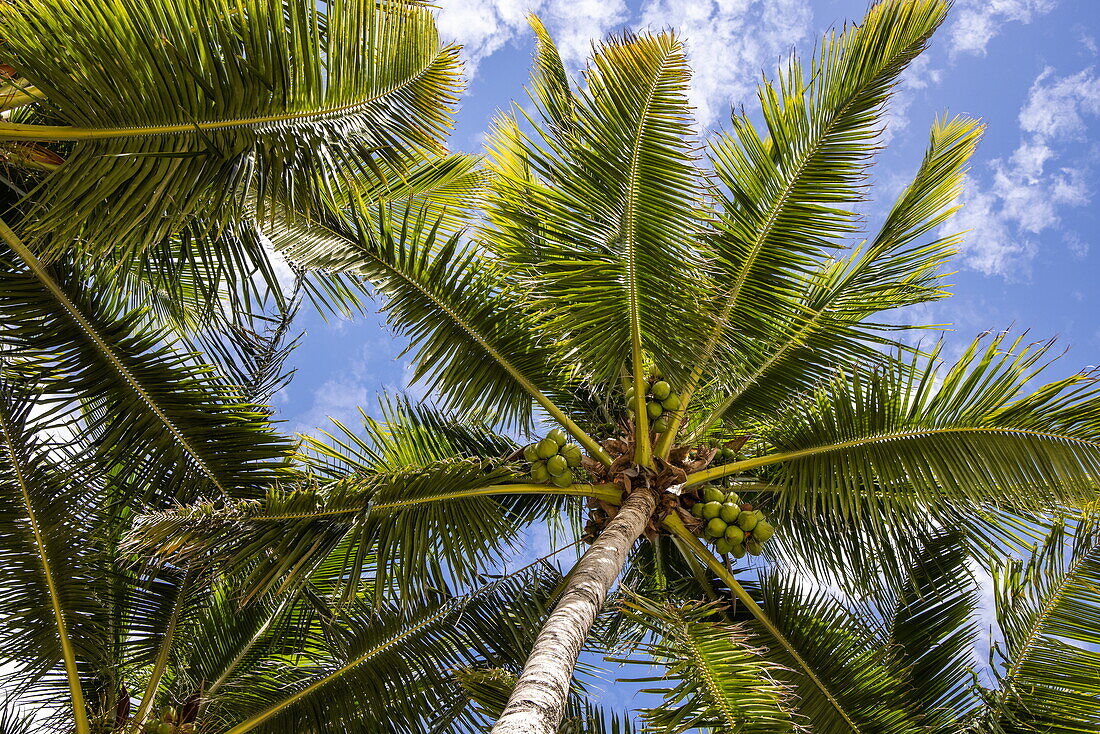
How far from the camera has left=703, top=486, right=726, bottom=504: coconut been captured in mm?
5203

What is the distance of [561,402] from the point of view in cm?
636

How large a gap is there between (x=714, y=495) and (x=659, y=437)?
1.74 feet

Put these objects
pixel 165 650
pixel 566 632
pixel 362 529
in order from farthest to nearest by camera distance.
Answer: pixel 165 650, pixel 362 529, pixel 566 632

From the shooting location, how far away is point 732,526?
5098mm

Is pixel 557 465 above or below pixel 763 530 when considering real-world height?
above

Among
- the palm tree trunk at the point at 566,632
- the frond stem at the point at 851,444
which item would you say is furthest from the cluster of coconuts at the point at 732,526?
the palm tree trunk at the point at 566,632

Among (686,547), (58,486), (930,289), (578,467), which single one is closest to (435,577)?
(578,467)

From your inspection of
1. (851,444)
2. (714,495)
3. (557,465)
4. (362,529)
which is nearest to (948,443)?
(851,444)

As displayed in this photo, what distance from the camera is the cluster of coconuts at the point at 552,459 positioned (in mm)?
5016

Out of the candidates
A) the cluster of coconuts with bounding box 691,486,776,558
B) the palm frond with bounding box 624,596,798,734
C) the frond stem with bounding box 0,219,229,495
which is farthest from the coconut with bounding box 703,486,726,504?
the frond stem with bounding box 0,219,229,495

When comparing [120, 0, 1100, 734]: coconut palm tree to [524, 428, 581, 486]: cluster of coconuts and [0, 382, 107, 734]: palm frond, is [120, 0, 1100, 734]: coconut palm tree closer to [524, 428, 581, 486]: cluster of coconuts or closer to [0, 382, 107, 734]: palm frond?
[524, 428, 581, 486]: cluster of coconuts

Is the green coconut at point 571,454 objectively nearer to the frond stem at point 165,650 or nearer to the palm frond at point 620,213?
the palm frond at point 620,213

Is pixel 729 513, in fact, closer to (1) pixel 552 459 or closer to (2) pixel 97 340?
(1) pixel 552 459

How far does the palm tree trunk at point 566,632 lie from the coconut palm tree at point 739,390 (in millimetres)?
A: 37
